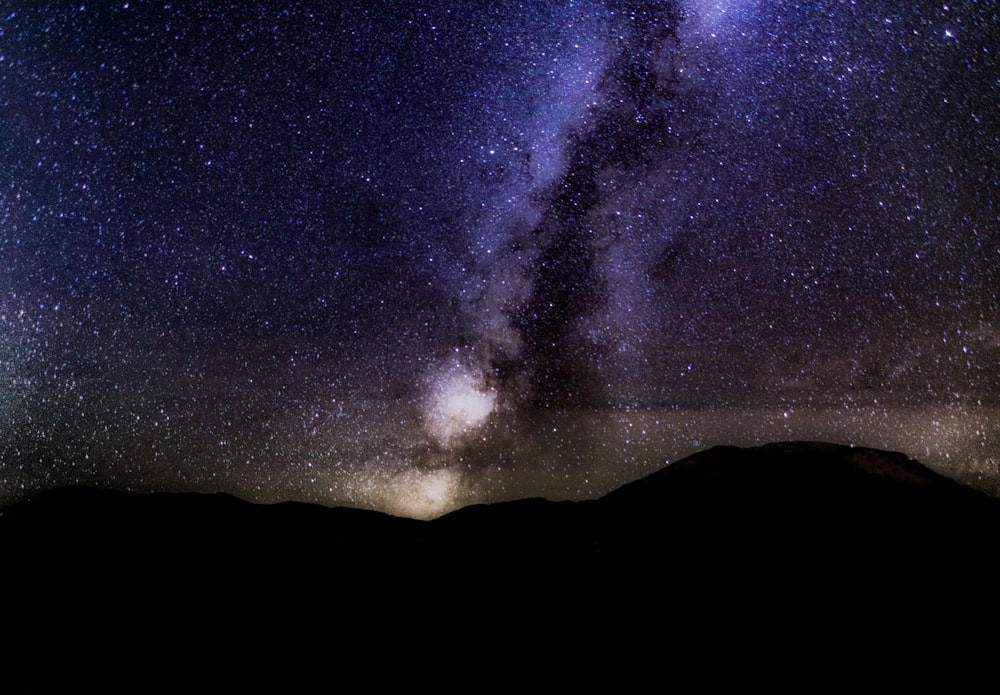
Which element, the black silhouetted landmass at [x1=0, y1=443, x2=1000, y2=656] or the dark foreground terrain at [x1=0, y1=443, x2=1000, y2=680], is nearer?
the dark foreground terrain at [x1=0, y1=443, x2=1000, y2=680]

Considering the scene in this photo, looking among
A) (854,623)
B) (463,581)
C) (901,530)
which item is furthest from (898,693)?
(901,530)

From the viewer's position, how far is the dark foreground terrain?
751cm

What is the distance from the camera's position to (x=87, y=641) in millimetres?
6930

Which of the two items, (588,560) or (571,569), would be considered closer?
(571,569)

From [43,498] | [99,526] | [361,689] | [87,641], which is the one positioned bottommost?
[361,689]

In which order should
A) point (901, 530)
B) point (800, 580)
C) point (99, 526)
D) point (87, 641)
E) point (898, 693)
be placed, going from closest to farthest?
point (898, 693) < point (87, 641) < point (800, 580) < point (901, 530) < point (99, 526)

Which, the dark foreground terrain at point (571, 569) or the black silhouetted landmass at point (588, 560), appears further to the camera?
the black silhouetted landmass at point (588, 560)

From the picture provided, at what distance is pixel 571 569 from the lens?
1024 cm

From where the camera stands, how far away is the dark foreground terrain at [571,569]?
7508mm

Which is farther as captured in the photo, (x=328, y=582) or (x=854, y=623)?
(x=328, y=582)

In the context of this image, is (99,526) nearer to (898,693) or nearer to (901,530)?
(898,693)

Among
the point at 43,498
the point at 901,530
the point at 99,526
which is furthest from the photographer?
the point at 43,498

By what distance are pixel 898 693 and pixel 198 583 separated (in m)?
11.0

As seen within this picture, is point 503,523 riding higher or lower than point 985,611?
higher
